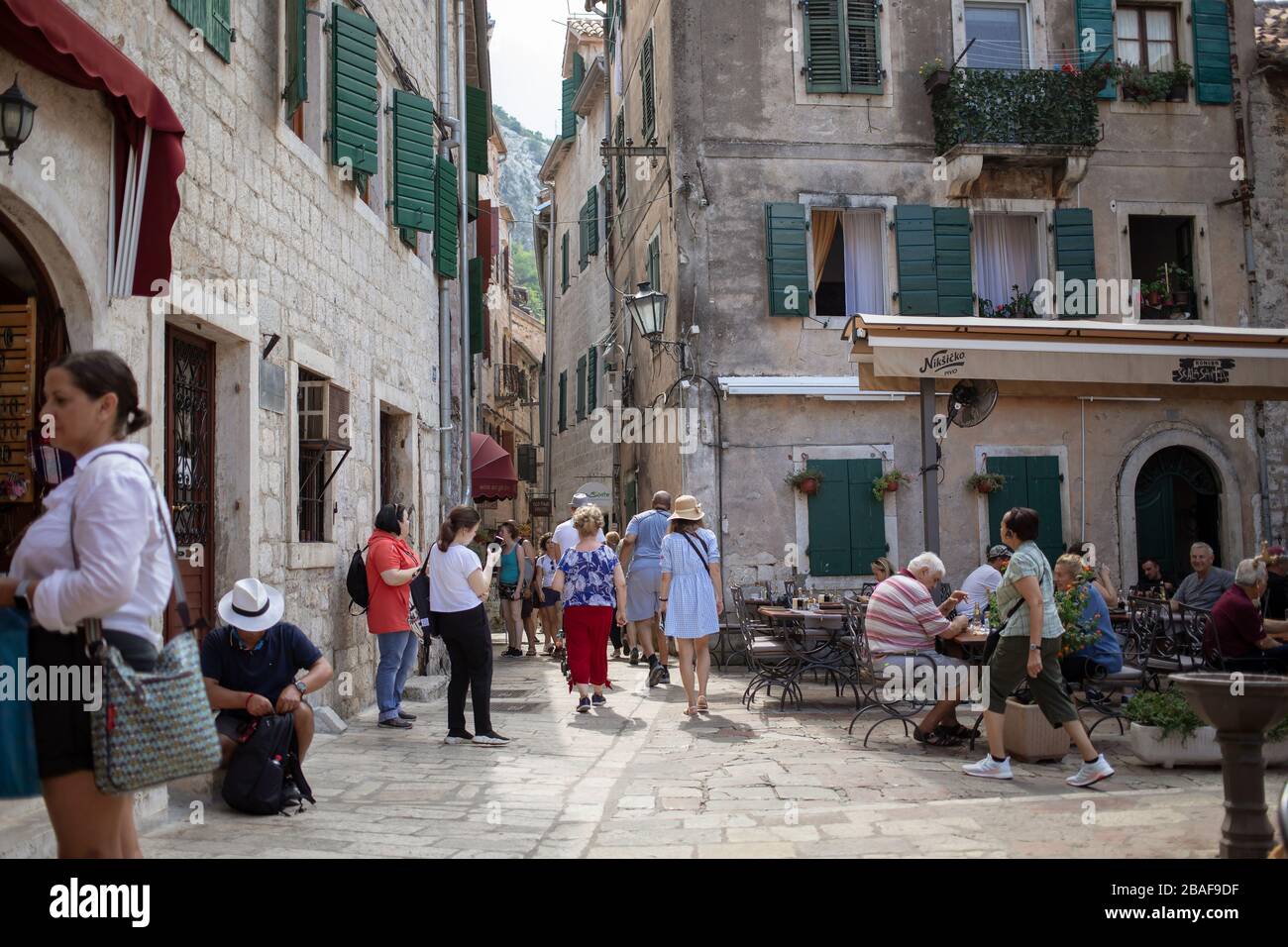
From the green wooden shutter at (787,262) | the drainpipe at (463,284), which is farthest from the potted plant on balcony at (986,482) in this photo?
the drainpipe at (463,284)

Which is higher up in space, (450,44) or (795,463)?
(450,44)

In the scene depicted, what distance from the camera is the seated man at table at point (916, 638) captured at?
28.6 ft

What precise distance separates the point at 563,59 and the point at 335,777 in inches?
1083

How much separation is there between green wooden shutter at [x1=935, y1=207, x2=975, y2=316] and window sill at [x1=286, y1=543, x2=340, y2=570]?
9.72 meters

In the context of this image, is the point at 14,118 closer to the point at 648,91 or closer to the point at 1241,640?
the point at 1241,640

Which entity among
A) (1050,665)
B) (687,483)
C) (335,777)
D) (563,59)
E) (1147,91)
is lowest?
(335,777)

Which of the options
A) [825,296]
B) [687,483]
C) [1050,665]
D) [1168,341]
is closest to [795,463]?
[687,483]

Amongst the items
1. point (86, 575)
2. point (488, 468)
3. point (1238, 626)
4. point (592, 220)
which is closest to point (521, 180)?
point (592, 220)

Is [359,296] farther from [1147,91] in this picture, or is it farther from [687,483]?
[1147,91]

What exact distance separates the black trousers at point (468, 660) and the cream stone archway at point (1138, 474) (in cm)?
1071

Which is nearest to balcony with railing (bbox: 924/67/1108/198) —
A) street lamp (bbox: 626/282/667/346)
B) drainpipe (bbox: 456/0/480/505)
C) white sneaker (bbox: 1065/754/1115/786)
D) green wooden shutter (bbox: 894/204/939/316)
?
green wooden shutter (bbox: 894/204/939/316)

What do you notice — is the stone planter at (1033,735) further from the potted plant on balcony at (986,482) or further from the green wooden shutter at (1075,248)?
the green wooden shutter at (1075,248)
